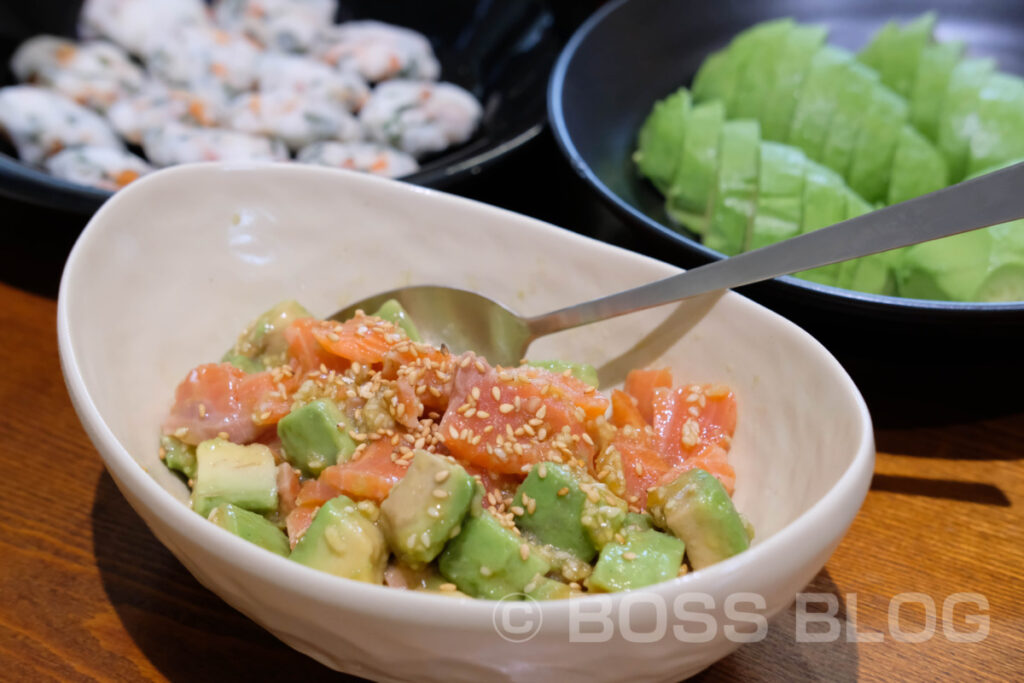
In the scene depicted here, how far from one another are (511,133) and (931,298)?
1.14 meters

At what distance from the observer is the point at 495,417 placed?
122 centimetres

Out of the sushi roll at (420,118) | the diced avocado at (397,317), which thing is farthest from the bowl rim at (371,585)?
the sushi roll at (420,118)

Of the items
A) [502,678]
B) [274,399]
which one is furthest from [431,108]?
[502,678]

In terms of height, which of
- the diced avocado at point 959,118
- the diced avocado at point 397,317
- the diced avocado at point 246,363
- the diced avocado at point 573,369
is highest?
the diced avocado at point 959,118

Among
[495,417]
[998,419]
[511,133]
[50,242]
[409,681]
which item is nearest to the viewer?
[409,681]

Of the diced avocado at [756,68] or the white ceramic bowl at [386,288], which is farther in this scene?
the diced avocado at [756,68]

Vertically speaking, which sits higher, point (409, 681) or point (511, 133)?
point (511, 133)

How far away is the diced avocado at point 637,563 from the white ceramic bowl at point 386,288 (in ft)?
0.39

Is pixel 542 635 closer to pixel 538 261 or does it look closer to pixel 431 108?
pixel 538 261

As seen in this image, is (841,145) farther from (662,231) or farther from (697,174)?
(662,231)

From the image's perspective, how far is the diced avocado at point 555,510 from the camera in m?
1.11

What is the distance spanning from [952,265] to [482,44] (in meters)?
1.90

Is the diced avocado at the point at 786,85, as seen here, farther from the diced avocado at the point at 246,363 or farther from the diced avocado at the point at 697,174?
the diced avocado at the point at 246,363

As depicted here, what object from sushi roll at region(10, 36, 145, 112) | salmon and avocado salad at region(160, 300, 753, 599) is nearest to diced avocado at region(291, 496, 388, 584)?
salmon and avocado salad at region(160, 300, 753, 599)
